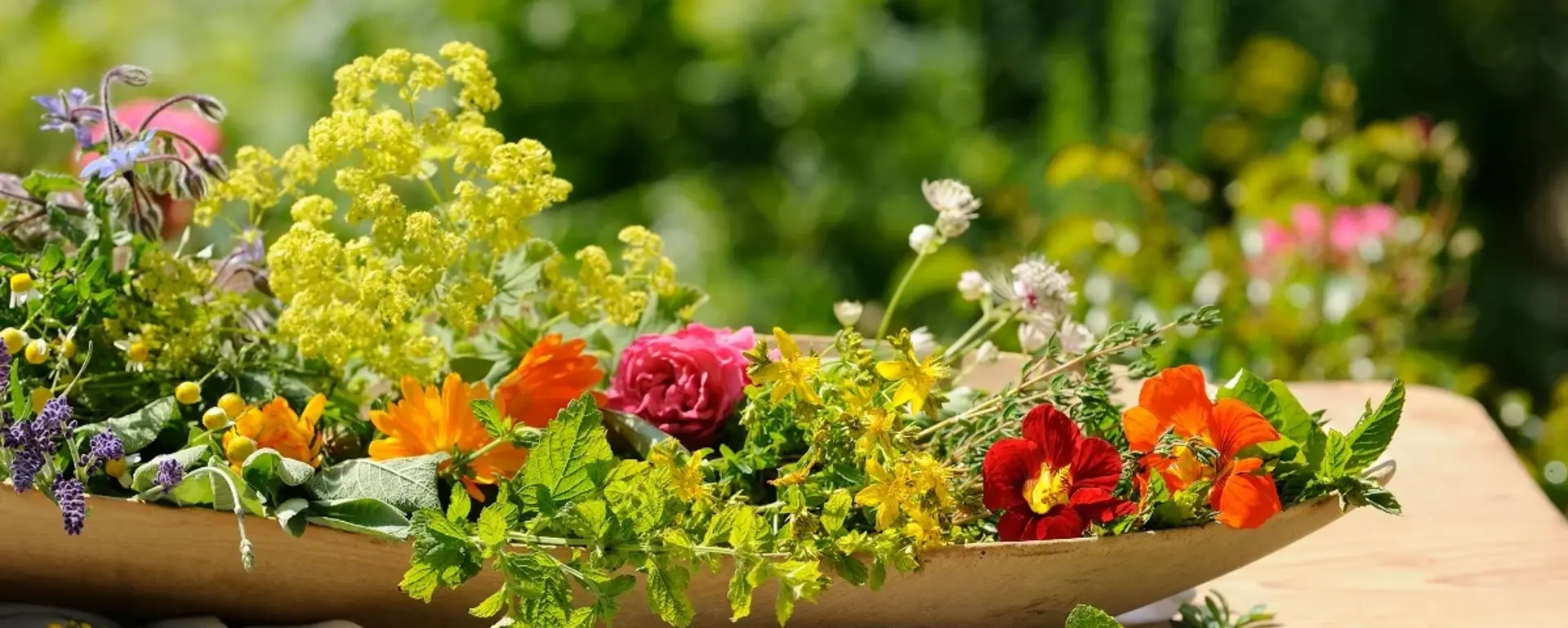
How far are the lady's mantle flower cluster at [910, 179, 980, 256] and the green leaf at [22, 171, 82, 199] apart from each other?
1.73ft

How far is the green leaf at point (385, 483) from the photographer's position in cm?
79

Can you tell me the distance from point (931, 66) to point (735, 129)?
15.8 inches

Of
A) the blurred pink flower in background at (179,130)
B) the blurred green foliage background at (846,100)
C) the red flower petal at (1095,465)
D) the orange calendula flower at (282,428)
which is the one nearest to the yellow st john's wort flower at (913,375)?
the red flower petal at (1095,465)

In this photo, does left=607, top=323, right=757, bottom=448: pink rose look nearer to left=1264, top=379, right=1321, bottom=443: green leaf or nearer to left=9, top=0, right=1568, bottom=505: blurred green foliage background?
left=1264, top=379, right=1321, bottom=443: green leaf

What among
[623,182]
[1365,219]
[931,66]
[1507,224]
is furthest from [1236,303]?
[1507,224]

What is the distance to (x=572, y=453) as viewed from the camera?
0.76 m

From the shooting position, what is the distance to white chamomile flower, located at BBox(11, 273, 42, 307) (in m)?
0.81

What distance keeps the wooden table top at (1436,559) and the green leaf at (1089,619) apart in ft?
0.74

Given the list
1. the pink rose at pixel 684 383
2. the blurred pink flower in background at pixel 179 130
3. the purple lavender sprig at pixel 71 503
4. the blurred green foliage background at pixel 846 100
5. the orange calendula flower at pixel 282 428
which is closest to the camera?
the purple lavender sprig at pixel 71 503

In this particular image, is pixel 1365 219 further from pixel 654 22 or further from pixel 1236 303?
pixel 654 22

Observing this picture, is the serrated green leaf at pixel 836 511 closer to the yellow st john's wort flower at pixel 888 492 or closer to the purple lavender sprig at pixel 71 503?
the yellow st john's wort flower at pixel 888 492

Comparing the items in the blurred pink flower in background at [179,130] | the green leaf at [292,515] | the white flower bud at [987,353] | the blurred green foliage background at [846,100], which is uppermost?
the blurred green foliage background at [846,100]

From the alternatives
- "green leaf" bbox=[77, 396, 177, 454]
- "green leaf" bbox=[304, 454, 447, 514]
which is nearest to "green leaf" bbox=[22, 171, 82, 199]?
"green leaf" bbox=[77, 396, 177, 454]

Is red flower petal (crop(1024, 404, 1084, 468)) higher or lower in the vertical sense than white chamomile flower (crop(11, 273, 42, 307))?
lower
